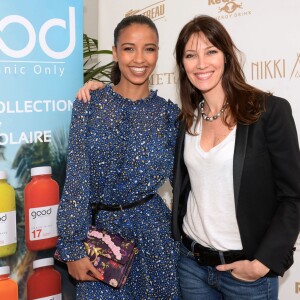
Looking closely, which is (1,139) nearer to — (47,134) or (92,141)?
(47,134)

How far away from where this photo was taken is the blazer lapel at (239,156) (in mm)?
1500

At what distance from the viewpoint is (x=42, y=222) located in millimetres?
1943

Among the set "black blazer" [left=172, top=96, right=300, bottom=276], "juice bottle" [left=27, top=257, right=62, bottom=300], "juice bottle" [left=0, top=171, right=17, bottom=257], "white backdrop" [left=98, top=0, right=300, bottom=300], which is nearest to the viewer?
"black blazer" [left=172, top=96, right=300, bottom=276]

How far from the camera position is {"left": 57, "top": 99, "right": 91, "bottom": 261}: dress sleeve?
5.55 ft

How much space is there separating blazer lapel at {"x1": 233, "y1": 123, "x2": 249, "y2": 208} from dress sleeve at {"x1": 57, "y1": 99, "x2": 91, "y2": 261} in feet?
1.80

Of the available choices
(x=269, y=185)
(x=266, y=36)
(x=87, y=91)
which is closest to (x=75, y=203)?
(x=87, y=91)

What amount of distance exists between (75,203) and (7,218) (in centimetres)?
34

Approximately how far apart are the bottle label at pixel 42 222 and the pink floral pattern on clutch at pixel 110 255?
28 centimetres

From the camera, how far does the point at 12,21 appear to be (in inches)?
71.0

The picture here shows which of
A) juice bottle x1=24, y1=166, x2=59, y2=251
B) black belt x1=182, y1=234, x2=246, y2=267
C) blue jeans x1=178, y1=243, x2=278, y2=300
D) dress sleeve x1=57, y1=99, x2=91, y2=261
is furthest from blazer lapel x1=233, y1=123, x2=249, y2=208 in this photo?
juice bottle x1=24, y1=166, x2=59, y2=251

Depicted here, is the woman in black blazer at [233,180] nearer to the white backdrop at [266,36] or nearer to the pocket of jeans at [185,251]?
the pocket of jeans at [185,251]

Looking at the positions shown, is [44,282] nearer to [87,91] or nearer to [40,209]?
[40,209]

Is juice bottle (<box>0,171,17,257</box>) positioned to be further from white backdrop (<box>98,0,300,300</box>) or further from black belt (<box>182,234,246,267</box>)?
white backdrop (<box>98,0,300,300</box>)

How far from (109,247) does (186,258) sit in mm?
291
